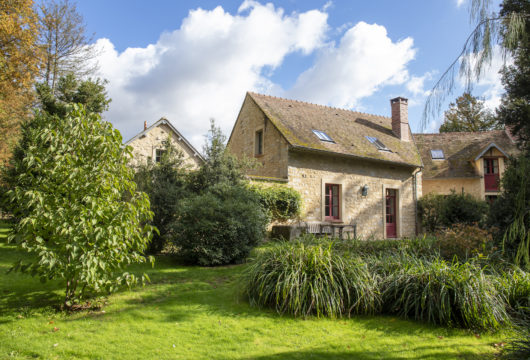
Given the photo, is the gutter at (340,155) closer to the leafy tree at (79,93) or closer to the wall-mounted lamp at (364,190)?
the wall-mounted lamp at (364,190)

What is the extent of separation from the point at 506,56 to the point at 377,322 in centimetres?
324

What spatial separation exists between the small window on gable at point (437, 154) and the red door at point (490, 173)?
2267 mm

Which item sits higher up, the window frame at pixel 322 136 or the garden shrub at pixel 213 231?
the window frame at pixel 322 136

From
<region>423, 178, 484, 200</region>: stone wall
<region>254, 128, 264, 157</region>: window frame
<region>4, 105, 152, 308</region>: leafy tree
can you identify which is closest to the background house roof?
<region>254, 128, 264, 157</region>: window frame

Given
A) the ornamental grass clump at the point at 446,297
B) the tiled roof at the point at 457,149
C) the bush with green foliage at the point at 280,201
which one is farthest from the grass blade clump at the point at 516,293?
the tiled roof at the point at 457,149

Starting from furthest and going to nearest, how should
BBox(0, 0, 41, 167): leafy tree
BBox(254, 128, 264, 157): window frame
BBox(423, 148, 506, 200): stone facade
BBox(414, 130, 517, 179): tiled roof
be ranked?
BBox(414, 130, 517, 179): tiled roof → BBox(423, 148, 506, 200): stone facade → BBox(254, 128, 264, 157): window frame → BBox(0, 0, 41, 167): leafy tree

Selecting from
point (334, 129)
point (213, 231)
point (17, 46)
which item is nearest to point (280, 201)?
point (213, 231)

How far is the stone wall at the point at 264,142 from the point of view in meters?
12.7

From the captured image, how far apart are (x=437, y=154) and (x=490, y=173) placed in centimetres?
297

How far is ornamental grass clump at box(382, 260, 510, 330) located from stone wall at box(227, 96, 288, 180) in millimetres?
7281

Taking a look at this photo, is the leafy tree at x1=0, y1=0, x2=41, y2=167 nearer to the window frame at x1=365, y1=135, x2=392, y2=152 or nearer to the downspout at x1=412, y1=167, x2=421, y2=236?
the window frame at x1=365, y1=135, x2=392, y2=152

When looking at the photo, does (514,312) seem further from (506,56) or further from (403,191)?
(403,191)

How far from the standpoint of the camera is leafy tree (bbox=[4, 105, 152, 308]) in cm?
396

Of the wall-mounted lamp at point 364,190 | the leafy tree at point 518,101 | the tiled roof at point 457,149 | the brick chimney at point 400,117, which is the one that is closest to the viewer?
the leafy tree at point 518,101
